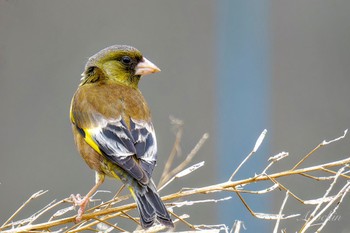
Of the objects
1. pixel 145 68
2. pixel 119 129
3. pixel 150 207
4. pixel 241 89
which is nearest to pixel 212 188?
pixel 150 207

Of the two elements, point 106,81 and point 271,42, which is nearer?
point 106,81

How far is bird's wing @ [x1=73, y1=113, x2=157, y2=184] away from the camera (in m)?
3.17

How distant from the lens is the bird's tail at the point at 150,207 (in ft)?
9.25

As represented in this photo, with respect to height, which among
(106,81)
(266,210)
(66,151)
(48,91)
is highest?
(106,81)

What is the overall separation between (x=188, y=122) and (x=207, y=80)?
357 millimetres

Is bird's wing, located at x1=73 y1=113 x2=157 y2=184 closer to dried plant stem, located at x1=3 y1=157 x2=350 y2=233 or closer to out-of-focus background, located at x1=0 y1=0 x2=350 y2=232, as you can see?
dried plant stem, located at x1=3 y1=157 x2=350 y2=233

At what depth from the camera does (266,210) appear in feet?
19.8

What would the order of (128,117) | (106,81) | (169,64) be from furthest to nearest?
1. (169,64)
2. (106,81)
3. (128,117)

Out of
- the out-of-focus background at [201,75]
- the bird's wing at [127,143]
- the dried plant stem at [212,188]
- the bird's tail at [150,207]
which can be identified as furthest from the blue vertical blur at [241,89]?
the dried plant stem at [212,188]

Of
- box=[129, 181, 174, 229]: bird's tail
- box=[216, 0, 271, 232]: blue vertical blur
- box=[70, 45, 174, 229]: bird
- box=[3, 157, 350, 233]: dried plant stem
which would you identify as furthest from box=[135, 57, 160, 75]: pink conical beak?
box=[216, 0, 271, 232]: blue vertical blur

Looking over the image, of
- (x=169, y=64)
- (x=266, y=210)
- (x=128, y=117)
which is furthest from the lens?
(x=169, y=64)

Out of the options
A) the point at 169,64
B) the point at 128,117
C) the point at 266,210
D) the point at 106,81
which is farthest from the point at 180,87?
the point at 128,117

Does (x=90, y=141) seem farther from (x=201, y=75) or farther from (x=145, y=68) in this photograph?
(x=201, y=75)

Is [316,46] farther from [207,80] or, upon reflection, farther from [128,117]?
[128,117]
